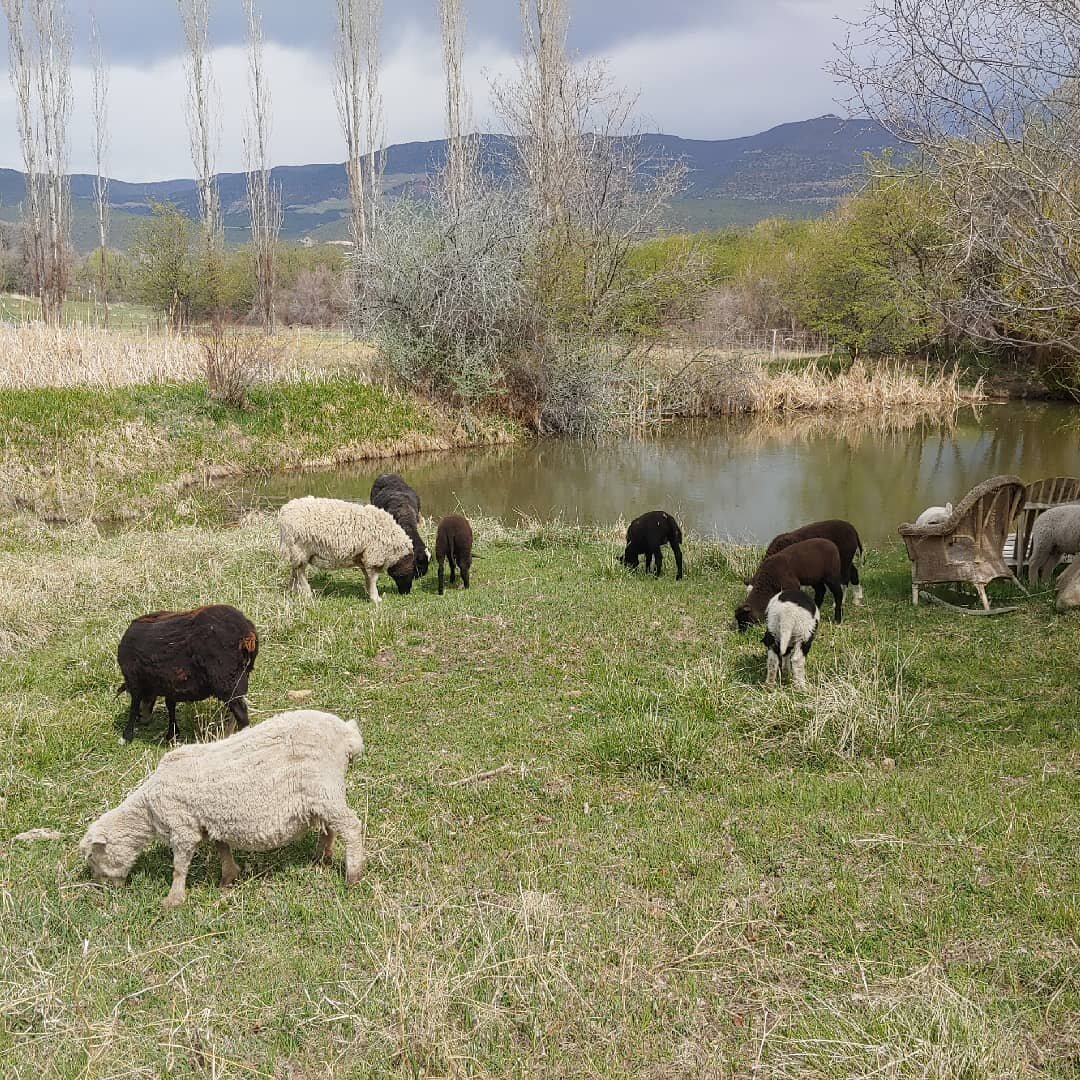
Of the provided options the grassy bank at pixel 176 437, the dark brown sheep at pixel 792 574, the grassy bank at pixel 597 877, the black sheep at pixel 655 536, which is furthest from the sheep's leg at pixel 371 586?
the grassy bank at pixel 176 437

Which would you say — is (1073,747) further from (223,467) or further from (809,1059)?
(223,467)

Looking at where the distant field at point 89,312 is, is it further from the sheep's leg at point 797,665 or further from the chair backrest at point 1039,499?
the sheep's leg at point 797,665

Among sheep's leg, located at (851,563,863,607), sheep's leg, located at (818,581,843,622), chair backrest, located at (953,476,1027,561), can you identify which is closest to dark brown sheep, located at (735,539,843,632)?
sheep's leg, located at (818,581,843,622)

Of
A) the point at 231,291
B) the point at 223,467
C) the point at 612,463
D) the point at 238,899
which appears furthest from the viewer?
the point at 231,291

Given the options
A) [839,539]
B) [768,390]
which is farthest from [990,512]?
[768,390]

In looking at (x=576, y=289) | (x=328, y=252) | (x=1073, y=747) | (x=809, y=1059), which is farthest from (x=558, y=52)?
(x=328, y=252)

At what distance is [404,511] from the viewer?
13.1 meters

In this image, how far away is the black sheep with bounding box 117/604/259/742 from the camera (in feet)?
21.4

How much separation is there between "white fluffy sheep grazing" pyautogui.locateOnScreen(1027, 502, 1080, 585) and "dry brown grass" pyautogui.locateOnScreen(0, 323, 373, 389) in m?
20.9

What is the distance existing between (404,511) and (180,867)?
8.49m

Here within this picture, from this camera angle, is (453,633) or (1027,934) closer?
(1027,934)

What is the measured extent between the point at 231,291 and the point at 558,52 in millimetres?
22874

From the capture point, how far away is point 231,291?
47.2 metres

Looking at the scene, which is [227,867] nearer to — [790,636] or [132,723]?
[132,723]
